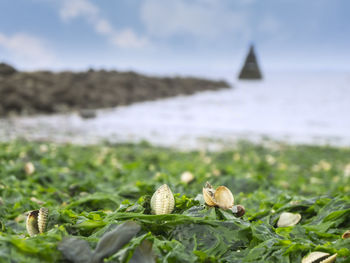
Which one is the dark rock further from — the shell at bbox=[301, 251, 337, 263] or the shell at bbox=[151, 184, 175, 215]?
the shell at bbox=[301, 251, 337, 263]

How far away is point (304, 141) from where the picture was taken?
7.68 metres

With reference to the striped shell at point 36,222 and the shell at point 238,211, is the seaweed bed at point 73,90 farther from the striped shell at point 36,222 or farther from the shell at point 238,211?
the shell at point 238,211

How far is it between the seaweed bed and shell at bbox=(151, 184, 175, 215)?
22.6 ft

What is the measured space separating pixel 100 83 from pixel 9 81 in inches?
174

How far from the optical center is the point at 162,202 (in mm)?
1210

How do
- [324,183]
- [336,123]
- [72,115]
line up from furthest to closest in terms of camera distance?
[336,123] → [72,115] → [324,183]

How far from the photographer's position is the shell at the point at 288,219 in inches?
61.5

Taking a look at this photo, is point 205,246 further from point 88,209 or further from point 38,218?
point 88,209

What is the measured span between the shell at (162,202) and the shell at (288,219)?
60 cm

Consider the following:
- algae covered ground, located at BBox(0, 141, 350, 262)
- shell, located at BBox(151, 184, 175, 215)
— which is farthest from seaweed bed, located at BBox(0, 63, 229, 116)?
shell, located at BBox(151, 184, 175, 215)

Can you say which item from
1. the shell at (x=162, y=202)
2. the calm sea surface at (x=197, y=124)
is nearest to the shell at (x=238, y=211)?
the shell at (x=162, y=202)

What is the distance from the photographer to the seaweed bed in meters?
9.78

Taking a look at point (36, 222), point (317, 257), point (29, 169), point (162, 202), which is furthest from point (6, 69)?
point (317, 257)

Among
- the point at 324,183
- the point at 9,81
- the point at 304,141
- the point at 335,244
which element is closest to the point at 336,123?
the point at 304,141
